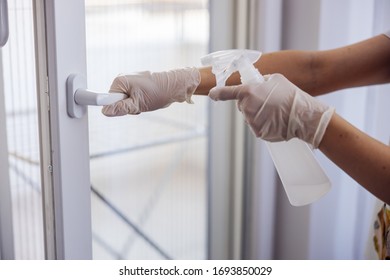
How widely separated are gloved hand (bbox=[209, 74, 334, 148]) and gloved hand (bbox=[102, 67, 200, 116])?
0.52 feet

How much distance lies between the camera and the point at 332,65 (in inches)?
50.1

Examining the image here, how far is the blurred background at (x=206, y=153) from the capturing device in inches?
60.2

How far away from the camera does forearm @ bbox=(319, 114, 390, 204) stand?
96 cm

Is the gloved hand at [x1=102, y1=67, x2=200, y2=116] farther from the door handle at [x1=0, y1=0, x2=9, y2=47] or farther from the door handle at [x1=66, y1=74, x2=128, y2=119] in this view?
the door handle at [x1=0, y1=0, x2=9, y2=47]

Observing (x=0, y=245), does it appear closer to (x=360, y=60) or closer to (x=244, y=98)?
(x=244, y=98)

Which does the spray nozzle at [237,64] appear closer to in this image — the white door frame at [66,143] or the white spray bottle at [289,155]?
the white spray bottle at [289,155]

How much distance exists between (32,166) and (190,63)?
728 mm

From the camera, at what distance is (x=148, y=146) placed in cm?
169

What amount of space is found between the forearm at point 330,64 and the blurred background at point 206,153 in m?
0.40

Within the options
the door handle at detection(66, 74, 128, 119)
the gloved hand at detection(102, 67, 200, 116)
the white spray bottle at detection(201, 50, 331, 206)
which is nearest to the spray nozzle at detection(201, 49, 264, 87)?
the white spray bottle at detection(201, 50, 331, 206)

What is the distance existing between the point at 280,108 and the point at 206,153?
0.92 metres

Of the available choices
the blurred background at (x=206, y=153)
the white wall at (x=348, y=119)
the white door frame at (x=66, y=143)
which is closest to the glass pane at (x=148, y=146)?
the blurred background at (x=206, y=153)

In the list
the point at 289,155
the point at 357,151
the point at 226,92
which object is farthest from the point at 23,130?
the point at 357,151

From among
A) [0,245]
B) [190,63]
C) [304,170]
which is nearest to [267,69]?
[304,170]
